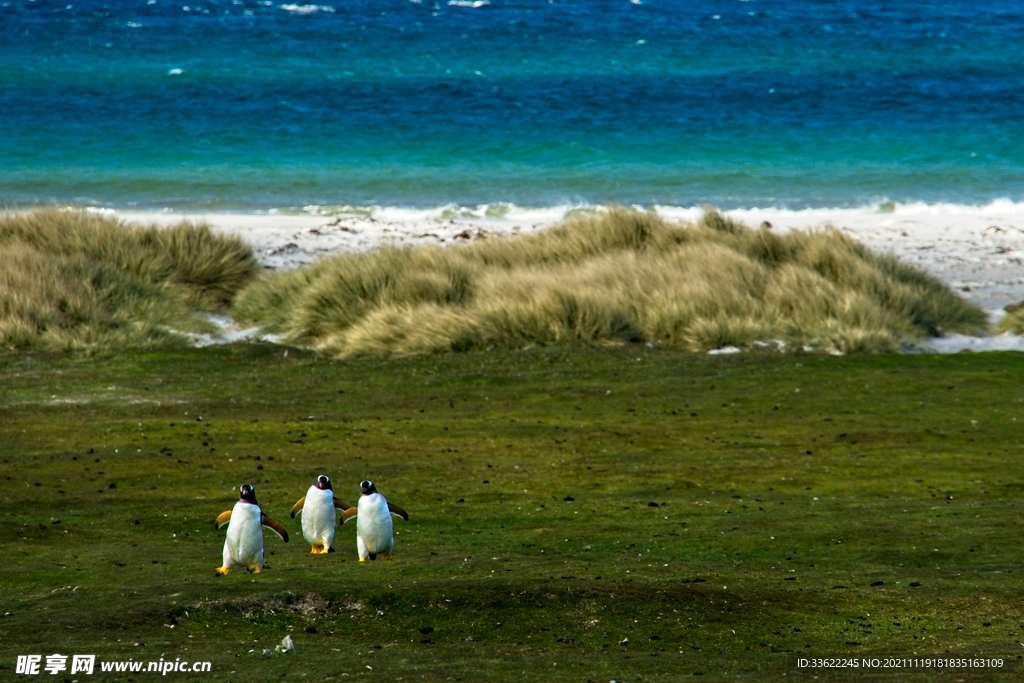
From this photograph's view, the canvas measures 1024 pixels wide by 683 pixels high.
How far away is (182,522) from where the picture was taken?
31.6 ft

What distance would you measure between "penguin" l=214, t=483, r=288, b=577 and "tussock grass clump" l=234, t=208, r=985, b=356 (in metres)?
8.73

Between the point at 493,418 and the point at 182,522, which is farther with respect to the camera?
the point at 493,418

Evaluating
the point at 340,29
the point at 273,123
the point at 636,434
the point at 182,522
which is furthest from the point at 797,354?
the point at 340,29

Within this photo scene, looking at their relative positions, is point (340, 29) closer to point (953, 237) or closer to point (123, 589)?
point (953, 237)

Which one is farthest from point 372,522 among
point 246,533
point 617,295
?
point 617,295

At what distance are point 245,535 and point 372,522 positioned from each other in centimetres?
72

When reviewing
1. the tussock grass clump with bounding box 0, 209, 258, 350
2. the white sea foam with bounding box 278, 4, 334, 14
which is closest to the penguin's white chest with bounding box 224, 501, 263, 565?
the tussock grass clump with bounding box 0, 209, 258, 350

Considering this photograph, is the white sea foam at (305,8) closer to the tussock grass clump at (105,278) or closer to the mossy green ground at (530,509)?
the tussock grass clump at (105,278)

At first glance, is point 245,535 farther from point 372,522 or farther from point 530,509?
point 530,509

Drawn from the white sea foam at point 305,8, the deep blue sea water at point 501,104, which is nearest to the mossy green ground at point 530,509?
the deep blue sea water at point 501,104

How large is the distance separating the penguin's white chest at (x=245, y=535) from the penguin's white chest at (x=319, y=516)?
28 cm

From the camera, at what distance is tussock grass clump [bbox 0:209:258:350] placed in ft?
55.2

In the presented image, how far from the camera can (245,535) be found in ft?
24.7

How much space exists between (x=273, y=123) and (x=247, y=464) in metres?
34.1
